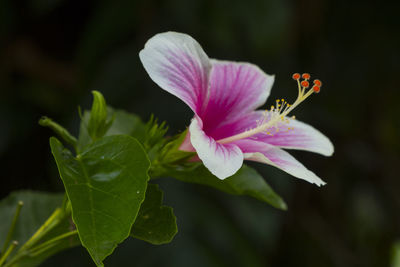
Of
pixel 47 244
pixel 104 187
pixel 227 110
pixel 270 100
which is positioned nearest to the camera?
pixel 104 187

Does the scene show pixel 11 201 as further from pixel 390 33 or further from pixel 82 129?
pixel 390 33

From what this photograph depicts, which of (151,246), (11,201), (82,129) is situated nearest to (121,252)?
(151,246)

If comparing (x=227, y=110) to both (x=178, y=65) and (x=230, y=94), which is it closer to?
(x=230, y=94)

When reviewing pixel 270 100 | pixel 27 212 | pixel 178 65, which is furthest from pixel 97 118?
pixel 270 100

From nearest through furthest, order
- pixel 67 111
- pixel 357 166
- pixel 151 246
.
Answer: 1. pixel 151 246
2. pixel 67 111
3. pixel 357 166

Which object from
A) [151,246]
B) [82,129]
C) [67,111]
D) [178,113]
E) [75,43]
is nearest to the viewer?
[82,129]

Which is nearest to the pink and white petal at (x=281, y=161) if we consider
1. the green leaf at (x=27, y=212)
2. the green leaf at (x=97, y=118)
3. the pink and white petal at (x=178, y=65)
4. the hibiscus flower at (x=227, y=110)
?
the hibiscus flower at (x=227, y=110)
